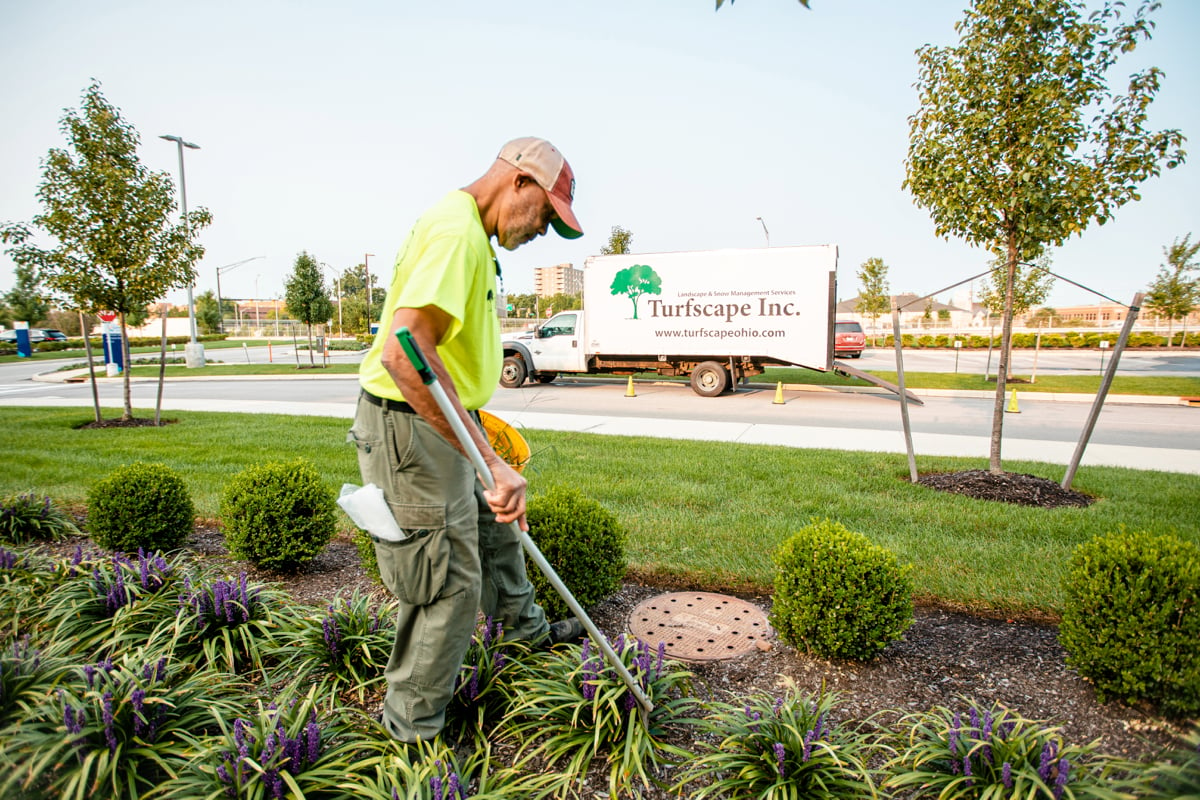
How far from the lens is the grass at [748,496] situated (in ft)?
12.8

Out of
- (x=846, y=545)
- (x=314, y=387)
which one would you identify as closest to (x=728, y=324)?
(x=314, y=387)

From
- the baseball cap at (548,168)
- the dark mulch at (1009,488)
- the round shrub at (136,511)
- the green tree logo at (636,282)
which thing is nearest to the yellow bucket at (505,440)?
the baseball cap at (548,168)

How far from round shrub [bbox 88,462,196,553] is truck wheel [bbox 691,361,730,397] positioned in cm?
1219

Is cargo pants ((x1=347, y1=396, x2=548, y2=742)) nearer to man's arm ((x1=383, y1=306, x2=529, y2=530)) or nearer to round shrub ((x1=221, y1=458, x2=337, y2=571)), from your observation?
man's arm ((x1=383, y1=306, x2=529, y2=530))

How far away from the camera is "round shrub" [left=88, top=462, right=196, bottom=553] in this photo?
4.04 m

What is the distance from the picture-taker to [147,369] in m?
24.8

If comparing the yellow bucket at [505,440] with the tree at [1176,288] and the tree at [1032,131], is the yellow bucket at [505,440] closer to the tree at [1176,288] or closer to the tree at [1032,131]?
the tree at [1032,131]

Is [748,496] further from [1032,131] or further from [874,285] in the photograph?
[874,285]

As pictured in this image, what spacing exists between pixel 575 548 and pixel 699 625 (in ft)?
2.54

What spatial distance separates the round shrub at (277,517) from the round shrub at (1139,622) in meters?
3.85

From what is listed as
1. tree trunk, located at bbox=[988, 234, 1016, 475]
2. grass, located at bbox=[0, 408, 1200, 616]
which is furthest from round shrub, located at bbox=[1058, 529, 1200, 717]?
tree trunk, located at bbox=[988, 234, 1016, 475]

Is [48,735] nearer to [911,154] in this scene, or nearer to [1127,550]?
[1127,550]

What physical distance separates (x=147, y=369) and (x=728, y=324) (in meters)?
22.8

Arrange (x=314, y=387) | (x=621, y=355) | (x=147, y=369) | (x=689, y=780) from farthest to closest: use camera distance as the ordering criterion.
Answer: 1. (x=147, y=369)
2. (x=314, y=387)
3. (x=621, y=355)
4. (x=689, y=780)
